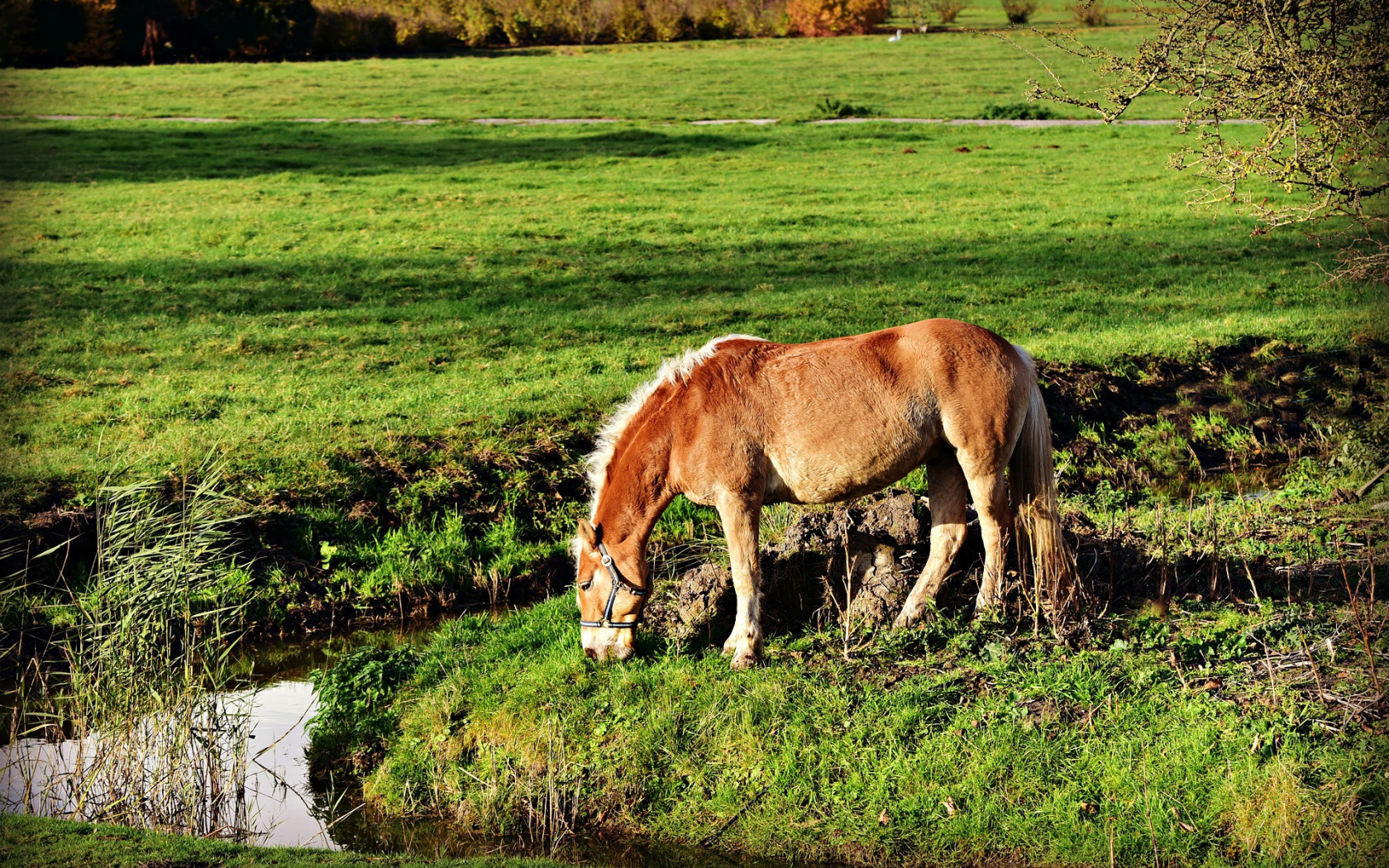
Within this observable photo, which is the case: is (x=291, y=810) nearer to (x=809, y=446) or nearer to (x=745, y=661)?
(x=745, y=661)

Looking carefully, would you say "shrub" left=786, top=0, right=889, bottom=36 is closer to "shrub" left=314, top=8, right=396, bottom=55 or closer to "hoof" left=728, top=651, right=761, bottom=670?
"shrub" left=314, top=8, right=396, bottom=55

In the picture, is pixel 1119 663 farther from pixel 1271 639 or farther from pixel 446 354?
pixel 446 354

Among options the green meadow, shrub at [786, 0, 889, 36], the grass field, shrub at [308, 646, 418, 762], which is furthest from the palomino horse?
shrub at [786, 0, 889, 36]

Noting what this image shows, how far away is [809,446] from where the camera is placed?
7809mm

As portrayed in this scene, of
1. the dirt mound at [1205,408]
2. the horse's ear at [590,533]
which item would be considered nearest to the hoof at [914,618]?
the horse's ear at [590,533]

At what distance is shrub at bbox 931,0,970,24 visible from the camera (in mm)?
71062

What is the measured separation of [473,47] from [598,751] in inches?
2551

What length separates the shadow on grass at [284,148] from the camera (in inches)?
1239

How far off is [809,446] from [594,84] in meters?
46.2

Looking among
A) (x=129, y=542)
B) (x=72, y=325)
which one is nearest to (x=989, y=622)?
(x=129, y=542)

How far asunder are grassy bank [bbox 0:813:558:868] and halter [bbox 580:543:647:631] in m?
1.89

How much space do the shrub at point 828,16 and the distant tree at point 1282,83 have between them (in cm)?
6340

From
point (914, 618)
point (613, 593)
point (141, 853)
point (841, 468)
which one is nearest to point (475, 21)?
point (613, 593)

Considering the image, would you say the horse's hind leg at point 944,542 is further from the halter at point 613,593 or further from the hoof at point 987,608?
the halter at point 613,593
